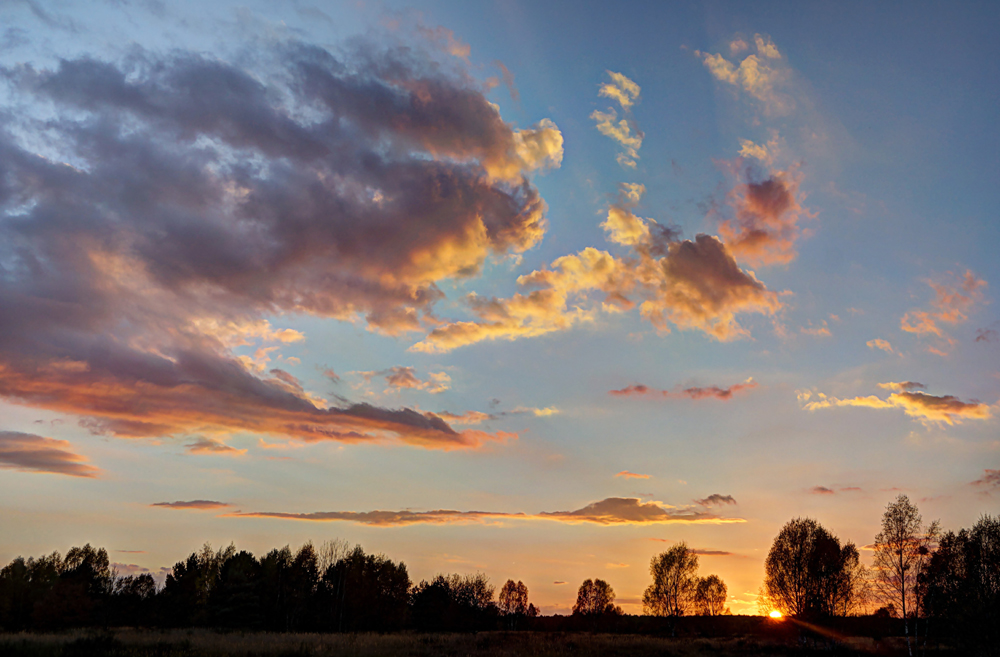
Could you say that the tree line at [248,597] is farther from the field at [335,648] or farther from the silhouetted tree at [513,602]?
the field at [335,648]

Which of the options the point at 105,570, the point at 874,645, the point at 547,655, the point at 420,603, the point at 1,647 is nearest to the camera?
the point at 1,647

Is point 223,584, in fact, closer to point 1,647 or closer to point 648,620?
point 1,647

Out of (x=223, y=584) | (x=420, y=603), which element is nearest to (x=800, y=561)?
(x=420, y=603)

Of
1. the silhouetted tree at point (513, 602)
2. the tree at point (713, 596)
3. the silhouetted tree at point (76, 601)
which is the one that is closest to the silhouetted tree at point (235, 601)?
the silhouetted tree at point (76, 601)

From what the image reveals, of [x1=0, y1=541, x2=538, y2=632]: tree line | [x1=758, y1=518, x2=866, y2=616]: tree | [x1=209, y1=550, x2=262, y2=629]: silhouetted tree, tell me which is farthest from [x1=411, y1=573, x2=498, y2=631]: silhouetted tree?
[x1=758, y1=518, x2=866, y2=616]: tree

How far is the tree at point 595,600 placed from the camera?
136 meters

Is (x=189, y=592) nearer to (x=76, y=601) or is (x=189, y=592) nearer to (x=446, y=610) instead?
(x=76, y=601)

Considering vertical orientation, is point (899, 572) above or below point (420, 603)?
above

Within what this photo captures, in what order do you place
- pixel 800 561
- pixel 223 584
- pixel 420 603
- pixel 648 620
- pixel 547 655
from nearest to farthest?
1. pixel 547 655
2. pixel 800 561
3. pixel 223 584
4. pixel 420 603
5. pixel 648 620

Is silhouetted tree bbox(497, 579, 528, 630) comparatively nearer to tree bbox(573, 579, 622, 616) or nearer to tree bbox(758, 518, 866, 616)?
tree bbox(573, 579, 622, 616)

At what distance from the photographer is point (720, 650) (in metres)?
53.5

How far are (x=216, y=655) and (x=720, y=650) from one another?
4529 cm

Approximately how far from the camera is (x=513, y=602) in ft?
418

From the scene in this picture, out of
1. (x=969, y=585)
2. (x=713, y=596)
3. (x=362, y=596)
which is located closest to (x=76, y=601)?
(x=362, y=596)
